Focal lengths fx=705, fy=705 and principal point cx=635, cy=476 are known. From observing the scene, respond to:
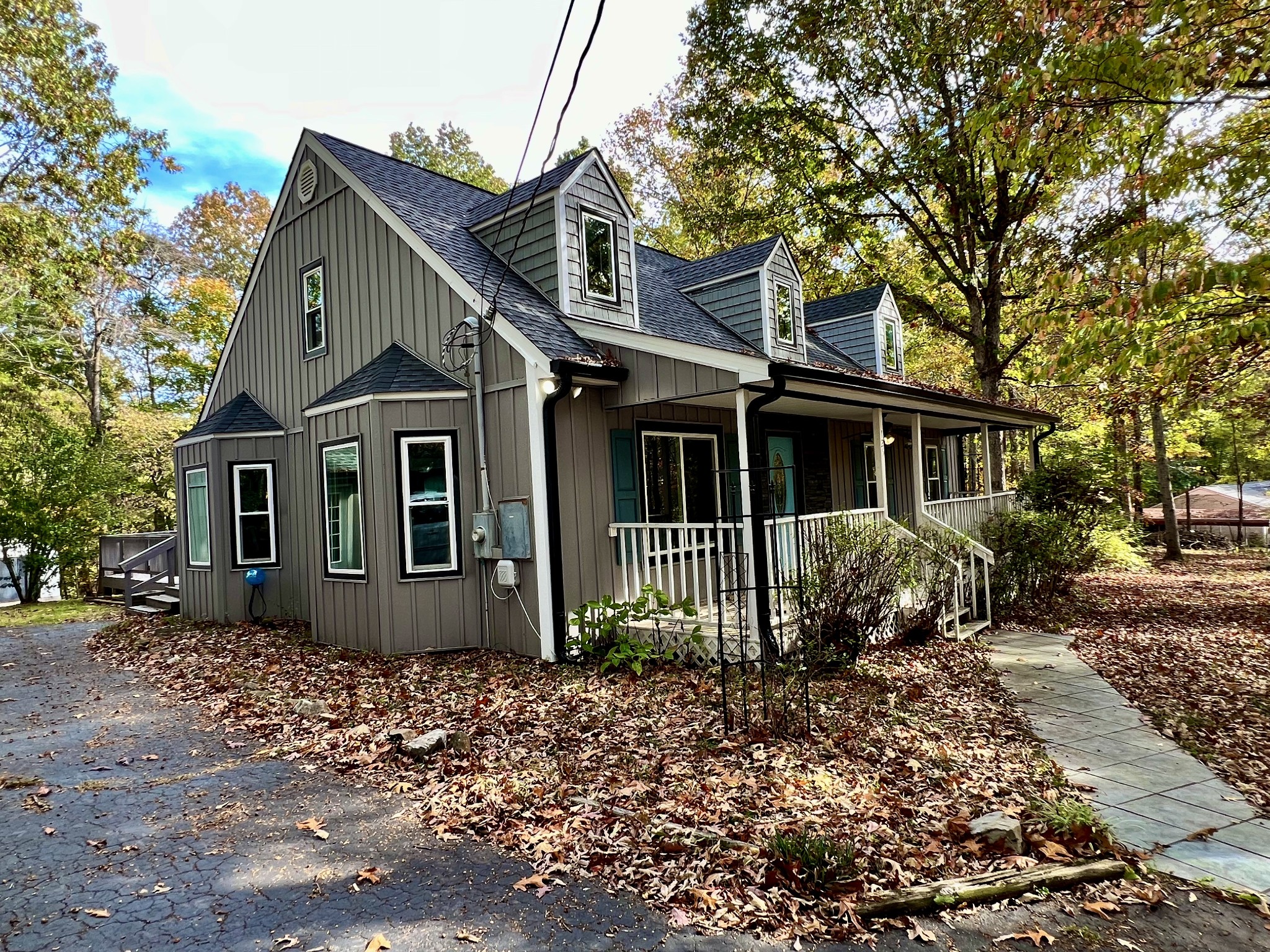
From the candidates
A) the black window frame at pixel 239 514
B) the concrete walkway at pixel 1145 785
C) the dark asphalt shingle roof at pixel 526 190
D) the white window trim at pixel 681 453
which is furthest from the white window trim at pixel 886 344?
the black window frame at pixel 239 514

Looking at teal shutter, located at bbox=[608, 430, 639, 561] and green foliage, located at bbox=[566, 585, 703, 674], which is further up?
teal shutter, located at bbox=[608, 430, 639, 561]

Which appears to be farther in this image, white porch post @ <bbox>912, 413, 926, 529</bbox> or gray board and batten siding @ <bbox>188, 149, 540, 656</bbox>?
white porch post @ <bbox>912, 413, 926, 529</bbox>

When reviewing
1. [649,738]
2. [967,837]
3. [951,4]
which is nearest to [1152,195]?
[967,837]

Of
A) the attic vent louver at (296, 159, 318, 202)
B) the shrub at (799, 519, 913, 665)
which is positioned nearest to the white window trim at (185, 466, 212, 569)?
the attic vent louver at (296, 159, 318, 202)

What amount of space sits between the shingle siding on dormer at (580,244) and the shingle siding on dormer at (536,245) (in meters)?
0.19

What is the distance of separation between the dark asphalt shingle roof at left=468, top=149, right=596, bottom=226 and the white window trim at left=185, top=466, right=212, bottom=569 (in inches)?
230

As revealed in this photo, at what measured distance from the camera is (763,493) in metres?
8.88

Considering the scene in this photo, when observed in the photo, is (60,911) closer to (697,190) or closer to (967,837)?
(967,837)

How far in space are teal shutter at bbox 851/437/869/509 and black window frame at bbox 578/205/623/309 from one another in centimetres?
670

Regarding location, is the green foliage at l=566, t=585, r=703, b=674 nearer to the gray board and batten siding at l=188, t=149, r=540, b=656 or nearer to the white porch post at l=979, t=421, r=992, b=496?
the gray board and batten siding at l=188, t=149, r=540, b=656

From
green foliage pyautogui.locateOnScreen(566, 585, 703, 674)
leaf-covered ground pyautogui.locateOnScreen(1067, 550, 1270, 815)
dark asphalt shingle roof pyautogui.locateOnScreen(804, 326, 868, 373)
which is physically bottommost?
leaf-covered ground pyautogui.locateOnScreen(1067, 550, 1270, 815)

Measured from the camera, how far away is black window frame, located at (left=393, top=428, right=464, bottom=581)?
838cm

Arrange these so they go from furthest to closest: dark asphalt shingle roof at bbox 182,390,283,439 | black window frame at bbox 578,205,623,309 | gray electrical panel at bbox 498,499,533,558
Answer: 1. dark asphalt shingle roof at bbox 182,390,283,439
2. black window frame at bbox 578,205,623,309
3. gray electrical panel at bbox 498,499,533,558

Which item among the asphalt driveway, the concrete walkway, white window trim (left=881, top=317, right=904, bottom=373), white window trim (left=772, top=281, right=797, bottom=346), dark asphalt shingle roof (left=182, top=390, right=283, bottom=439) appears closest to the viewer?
the asphalt driveway
